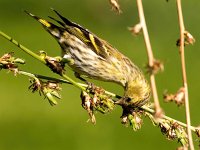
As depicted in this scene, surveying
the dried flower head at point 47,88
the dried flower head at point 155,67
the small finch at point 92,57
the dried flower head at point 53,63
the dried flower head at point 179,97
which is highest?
the small finch at point 92,57

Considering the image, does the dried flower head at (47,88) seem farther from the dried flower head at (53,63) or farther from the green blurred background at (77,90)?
the green blurred background at (77,90)

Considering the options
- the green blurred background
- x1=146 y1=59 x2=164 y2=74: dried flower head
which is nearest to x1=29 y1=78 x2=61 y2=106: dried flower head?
x1=146 y1=59 x2=164 y2=74: dried flower head

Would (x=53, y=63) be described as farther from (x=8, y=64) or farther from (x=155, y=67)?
(x=155, y=67)

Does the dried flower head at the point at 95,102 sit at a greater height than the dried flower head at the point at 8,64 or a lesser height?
greater

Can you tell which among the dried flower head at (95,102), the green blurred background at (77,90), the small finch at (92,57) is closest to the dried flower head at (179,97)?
the dried flower head at (95,102)

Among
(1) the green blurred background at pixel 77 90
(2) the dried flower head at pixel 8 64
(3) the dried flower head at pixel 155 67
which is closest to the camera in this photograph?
(3) the dried flower head at pixel 155 67

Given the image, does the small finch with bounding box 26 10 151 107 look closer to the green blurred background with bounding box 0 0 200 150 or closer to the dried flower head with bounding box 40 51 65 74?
the dried flower head with bounding box 40 51 65 74

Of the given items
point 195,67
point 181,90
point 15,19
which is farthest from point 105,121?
point 181,90
